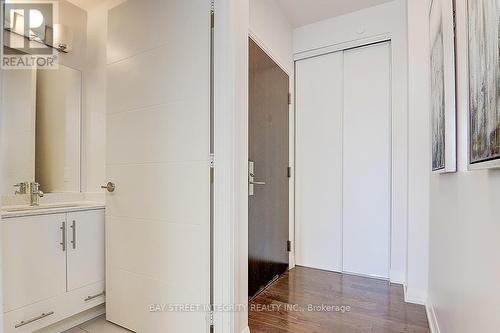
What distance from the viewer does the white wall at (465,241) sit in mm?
819

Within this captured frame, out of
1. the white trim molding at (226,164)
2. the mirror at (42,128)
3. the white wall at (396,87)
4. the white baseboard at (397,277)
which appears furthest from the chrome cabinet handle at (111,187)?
the white baseboard at (397,277)

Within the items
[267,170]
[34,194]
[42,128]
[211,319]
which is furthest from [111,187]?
[267,170]

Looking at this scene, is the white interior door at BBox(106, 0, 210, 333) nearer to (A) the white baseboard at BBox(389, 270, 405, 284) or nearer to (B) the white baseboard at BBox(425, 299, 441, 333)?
(B) the white baseboard at BBox(425, 299, 441, 333)

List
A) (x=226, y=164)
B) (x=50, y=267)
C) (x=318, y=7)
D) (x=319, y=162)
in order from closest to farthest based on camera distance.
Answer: (x=226, y=164), (x=50, y=267), (x=318, y=7), (x=319, y=162)

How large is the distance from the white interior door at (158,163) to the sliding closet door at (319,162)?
1868 millimetres

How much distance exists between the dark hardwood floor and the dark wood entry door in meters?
0.20

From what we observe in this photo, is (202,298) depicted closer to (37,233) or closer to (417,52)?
(37,233)

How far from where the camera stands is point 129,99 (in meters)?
1.91

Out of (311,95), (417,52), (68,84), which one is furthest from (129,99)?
(417,52)

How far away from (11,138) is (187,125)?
1.43m

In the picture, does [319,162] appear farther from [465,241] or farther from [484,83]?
[484,83]

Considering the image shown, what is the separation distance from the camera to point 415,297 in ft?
7.48

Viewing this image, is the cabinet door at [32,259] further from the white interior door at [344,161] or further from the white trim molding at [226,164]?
the white interior door at [344,161]

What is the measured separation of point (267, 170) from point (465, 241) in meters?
1.72
